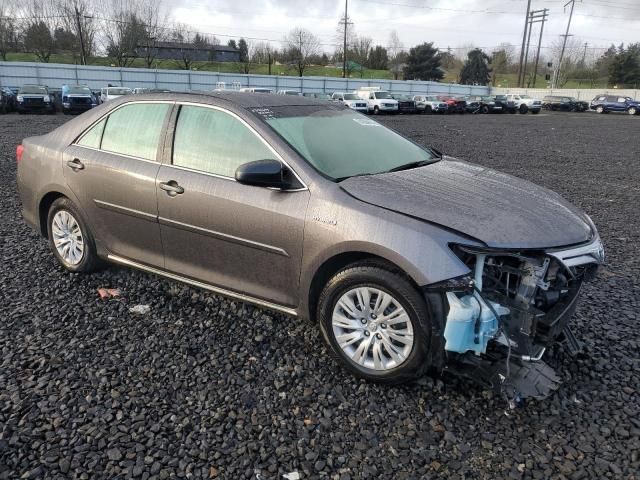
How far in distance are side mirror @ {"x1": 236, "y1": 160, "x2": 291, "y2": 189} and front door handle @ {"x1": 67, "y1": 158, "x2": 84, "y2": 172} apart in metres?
1.74

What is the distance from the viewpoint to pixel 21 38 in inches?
2120

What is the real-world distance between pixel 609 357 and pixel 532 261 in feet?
3.70

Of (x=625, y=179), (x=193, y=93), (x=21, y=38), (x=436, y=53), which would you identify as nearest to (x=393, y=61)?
(x=436, y=53)

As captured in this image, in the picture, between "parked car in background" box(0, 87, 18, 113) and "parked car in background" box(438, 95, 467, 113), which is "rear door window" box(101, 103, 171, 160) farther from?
"parked car in background" box(438, 95, 467, 113)

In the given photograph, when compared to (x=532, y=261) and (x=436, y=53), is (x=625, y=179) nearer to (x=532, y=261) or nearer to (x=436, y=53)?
(x=532, y=261)

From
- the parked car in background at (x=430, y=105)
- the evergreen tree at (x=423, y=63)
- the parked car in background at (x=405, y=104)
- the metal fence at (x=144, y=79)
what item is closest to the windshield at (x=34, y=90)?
the metal fence at (x=144, y=79)

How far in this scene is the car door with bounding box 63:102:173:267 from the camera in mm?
3693

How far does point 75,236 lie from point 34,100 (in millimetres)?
26506

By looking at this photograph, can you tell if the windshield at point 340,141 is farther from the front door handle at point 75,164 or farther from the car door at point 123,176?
the front door handle at point 75,164

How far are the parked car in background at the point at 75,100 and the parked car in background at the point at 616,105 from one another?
3981cm

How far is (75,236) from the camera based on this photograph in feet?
14.2

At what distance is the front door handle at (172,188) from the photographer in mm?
3469

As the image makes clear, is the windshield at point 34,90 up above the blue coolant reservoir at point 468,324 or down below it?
above

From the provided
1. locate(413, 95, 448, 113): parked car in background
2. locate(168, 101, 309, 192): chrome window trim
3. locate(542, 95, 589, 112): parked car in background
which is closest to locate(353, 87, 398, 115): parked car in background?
locate(413, 95, 448, 113): parked car in background
